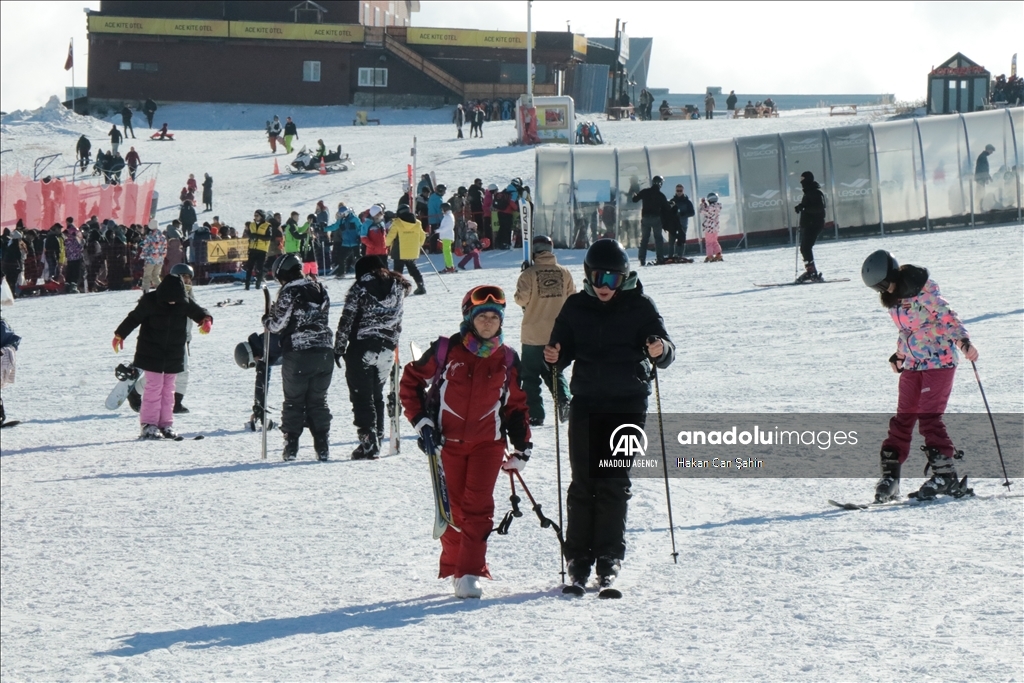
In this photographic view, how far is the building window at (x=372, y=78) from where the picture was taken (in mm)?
54375

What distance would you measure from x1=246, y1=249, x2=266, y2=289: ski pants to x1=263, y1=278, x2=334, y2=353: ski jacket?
11.7 m

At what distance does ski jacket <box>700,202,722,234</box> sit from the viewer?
18844mm

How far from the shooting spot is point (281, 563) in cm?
679

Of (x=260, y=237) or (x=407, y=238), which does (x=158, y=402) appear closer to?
(x=407, y=238)

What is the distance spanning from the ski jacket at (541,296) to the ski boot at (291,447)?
173 cm

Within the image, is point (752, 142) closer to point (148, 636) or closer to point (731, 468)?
point (731, 468)

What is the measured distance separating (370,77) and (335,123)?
475 centimetres

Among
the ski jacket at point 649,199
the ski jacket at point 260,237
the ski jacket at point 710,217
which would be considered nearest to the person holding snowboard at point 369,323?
the ski jacket at point 649,199

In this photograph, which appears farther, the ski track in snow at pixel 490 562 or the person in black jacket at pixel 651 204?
the person in black jacket at pixel 651 204

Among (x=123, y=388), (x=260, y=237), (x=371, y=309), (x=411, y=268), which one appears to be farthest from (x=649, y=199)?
(x=260, y=237)

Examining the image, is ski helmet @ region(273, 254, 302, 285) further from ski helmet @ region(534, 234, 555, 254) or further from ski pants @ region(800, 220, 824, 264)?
ski pants @ region(800, 220, 824, 264)

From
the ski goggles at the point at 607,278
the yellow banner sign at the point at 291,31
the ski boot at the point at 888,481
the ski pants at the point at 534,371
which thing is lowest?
the ski boot at the point at 888,481

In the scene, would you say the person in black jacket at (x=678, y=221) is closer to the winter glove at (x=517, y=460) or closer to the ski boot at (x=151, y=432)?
the ski boot at (x=151, y=432)

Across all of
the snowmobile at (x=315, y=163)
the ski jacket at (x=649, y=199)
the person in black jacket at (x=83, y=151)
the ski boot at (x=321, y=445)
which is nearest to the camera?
the ski jacket at (x=649, y=199)
